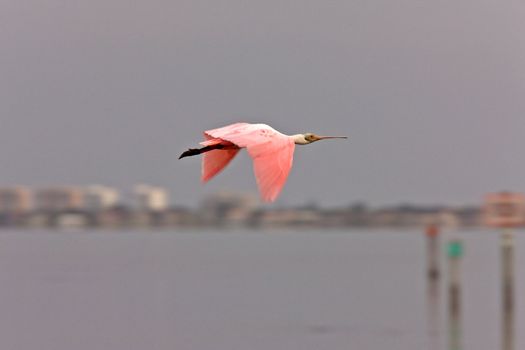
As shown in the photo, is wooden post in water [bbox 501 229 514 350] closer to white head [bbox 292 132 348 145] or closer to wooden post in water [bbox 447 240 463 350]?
wooden post in water [bbox 447 240 463 350]

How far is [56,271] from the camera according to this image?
131625 mm

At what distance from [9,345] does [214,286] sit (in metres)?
45.2

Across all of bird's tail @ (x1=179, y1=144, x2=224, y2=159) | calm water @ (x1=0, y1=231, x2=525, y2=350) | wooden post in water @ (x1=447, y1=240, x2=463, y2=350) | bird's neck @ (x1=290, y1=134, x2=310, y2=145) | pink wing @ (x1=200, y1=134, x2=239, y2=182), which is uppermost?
bird's neck @ (x1=290, y1=134, x2=310, y2=145)

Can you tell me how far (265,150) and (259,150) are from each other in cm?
9

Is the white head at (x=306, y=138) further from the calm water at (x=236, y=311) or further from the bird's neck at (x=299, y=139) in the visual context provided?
the calm water at (x=236, y=311)

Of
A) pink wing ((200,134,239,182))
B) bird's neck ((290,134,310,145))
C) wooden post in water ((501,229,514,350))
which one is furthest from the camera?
wooden post in water ((501,229,514,350))

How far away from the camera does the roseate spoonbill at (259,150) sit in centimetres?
1512

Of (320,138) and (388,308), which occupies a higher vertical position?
(320,138)

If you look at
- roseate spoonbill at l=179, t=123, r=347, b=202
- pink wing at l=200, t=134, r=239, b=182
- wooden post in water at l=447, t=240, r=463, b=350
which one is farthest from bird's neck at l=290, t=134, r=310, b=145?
wooden post in water at l=447, t=240, r=463, b=350

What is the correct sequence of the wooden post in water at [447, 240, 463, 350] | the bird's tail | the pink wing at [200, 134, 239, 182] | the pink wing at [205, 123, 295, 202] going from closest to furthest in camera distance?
the pink wing at [205, 123, 295, 202]
the bird's tail
the pink wing at [200, 134, 239, 182]
the wooden post in water at [447, 240, 463, 350]

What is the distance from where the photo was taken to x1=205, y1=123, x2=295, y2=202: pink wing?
1498cm

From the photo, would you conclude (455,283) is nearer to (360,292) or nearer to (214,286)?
(360,292)

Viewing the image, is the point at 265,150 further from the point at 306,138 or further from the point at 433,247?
the point at 433,247

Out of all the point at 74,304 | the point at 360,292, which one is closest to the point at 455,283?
the point at 74,304
